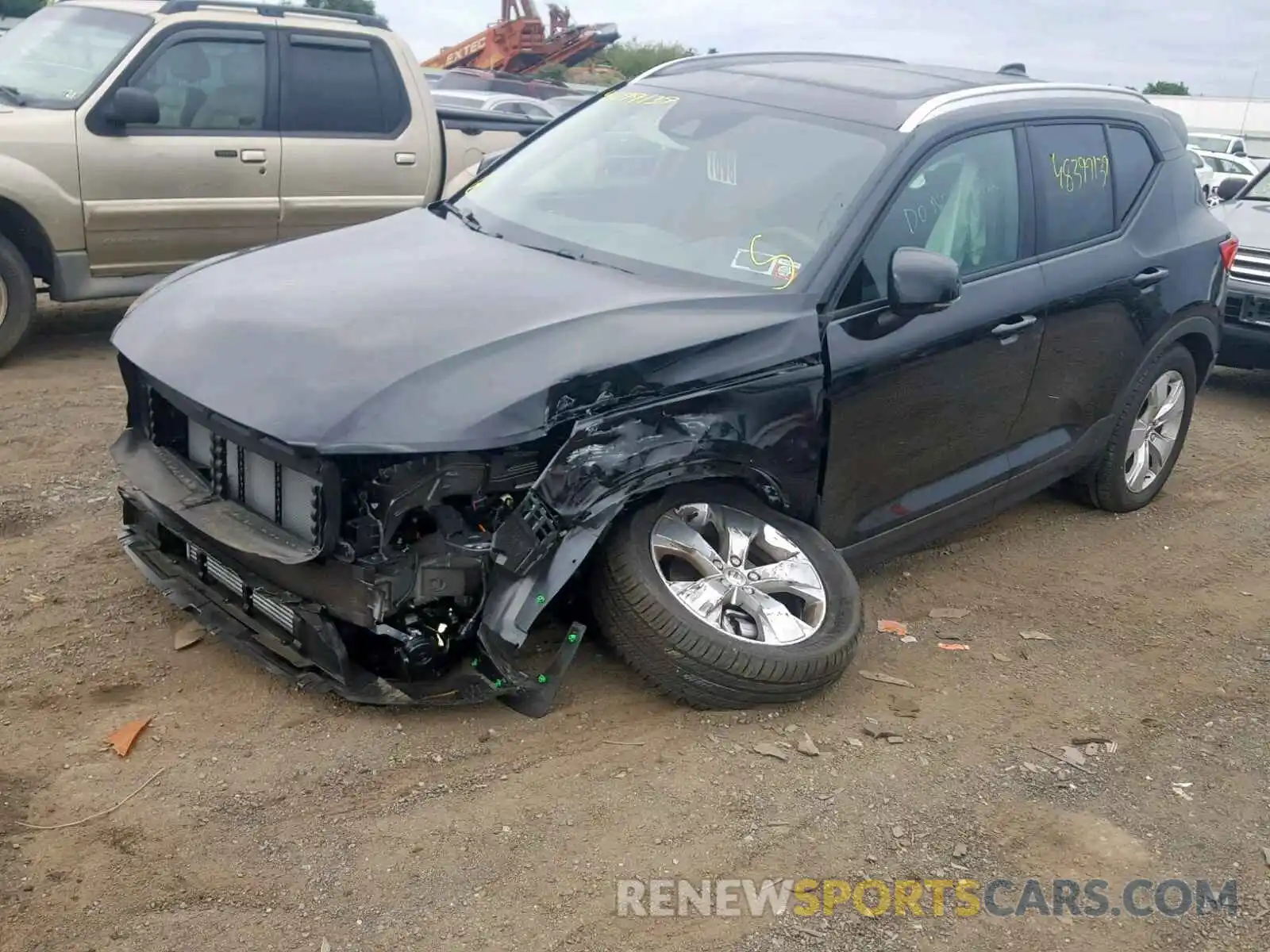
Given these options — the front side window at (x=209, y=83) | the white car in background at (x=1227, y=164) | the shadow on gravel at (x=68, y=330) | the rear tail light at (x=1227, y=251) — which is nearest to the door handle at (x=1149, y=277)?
the rear tail light at (x=1227, y=251)

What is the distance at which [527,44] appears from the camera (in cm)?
2955

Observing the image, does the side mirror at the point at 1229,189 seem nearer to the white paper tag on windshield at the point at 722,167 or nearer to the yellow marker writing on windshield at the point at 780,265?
the white paper tag on windshield at the point at 722,167

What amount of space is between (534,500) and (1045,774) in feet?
5.74

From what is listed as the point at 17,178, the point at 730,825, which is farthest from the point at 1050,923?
the point at 17,178

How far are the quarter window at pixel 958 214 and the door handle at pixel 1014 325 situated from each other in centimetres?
21

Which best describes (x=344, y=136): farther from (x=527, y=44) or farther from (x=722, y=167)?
(x=527, y=44)

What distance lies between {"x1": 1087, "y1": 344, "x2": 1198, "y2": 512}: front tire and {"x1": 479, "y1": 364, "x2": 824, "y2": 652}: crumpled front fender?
7.54 ft

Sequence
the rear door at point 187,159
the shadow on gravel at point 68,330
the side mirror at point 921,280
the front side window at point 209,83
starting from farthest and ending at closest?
the shadow on gravel at point 68,330
the front side window at point 209,83
the rear door at point 187,159
the side mirror at point 921,280

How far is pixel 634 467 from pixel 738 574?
589 millimetres

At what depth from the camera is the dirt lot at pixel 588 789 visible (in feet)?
9.70

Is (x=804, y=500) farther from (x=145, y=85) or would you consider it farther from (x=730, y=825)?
(x=145, y=85)

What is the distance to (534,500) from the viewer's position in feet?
11.1

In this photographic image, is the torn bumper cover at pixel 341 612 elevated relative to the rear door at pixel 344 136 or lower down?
lower down

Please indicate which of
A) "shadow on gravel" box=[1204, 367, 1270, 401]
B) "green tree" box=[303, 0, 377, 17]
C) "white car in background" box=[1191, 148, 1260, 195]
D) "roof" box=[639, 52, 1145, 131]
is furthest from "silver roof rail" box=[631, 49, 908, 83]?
"green tree" box=[303, 0, 377, 17]
